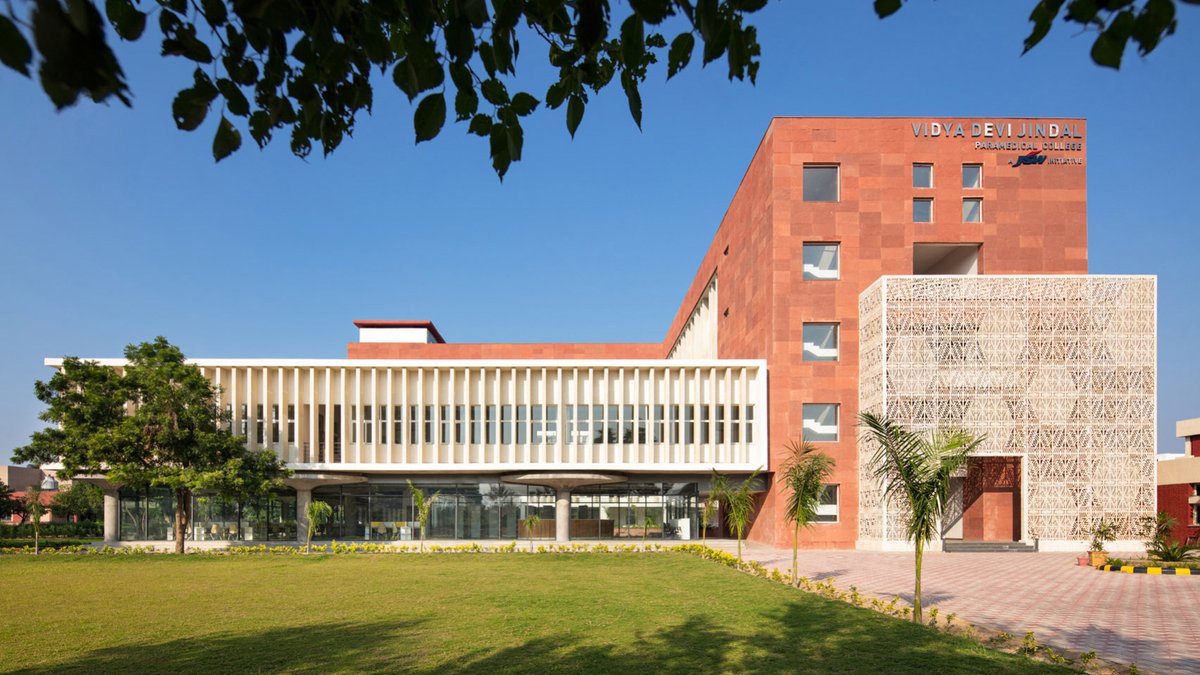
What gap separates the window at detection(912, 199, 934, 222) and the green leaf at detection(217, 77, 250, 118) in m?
35.5

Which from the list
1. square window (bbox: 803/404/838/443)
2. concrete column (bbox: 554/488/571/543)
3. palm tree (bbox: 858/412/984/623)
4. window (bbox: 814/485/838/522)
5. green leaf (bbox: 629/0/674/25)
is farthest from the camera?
concrete column (bbox: 554/488/571/543)

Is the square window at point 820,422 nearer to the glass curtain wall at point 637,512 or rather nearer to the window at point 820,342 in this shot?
the window at point 820,342

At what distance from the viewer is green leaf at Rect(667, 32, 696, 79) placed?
3938 mm

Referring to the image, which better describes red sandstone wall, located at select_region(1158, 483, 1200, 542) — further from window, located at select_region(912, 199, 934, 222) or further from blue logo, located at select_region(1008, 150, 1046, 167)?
window, located at select_region(912, 199, 934, 222)

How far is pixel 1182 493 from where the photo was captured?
131 feet

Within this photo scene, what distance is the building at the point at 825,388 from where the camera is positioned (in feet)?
106

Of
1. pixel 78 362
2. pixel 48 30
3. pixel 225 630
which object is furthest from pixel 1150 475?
pixel 78 362

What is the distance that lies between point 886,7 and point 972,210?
36255mm

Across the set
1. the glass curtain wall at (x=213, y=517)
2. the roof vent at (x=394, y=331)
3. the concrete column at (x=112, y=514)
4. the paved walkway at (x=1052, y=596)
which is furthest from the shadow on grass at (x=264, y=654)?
the roof vent at (x=394, y=331)

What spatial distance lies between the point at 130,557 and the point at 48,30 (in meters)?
35.5

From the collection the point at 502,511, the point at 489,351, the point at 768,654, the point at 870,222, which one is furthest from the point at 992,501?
the point at 489,351

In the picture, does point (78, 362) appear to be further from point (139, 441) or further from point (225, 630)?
point (225, 630)

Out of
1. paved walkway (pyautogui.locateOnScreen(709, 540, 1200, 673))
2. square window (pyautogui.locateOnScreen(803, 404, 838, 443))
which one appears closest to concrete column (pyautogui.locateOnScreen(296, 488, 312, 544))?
paved walkway (pyautogui.locateOnScreen(709, 540, 1200, 673))

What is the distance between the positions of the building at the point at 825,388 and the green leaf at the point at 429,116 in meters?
31.3
